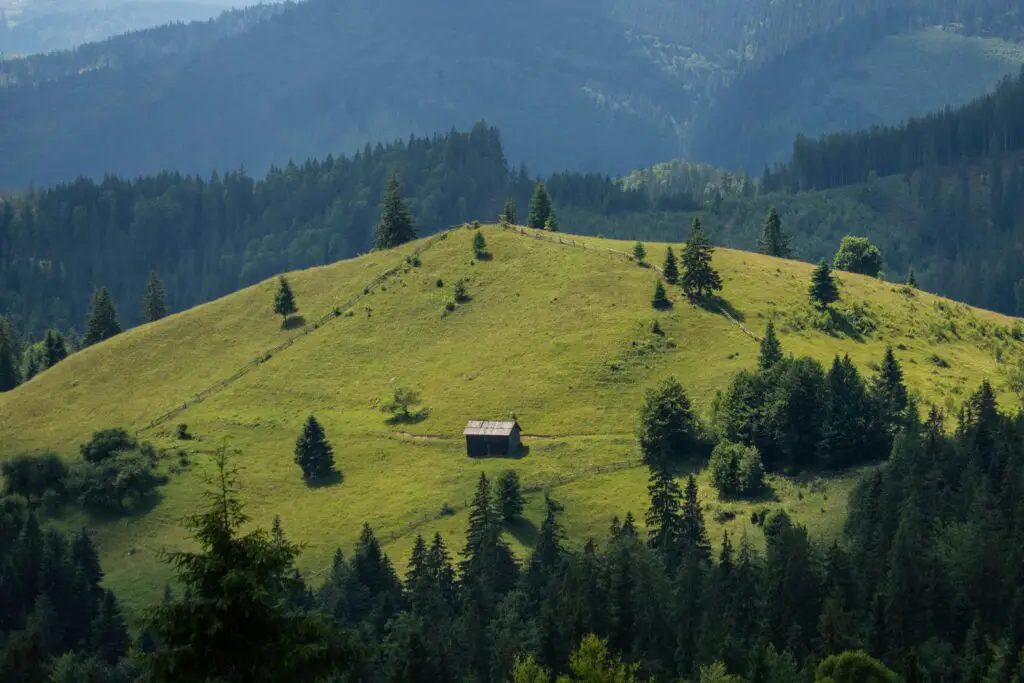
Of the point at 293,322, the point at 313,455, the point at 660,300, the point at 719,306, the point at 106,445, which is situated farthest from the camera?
the point at 293,322

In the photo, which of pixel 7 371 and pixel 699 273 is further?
pixel 7 371

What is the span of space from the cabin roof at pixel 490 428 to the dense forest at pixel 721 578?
8.29m

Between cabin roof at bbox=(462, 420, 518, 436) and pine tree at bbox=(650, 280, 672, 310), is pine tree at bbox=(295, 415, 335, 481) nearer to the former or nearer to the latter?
cabin roof at bbox=(462, 420, 518, 436)

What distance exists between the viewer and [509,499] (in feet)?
402

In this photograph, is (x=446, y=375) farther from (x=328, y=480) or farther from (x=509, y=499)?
(x=509, y=499)

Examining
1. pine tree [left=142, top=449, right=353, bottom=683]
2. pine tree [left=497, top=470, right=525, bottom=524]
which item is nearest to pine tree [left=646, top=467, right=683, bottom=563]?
pine tree [left=497, top=470, right=525, bottom=524]

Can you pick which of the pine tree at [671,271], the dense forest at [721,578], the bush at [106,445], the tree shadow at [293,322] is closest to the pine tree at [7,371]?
the tree shadow at [293,322]

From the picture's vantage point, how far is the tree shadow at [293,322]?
174875 millimetres

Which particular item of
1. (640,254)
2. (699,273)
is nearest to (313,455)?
(699,273)

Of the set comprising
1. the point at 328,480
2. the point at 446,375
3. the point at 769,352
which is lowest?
the point at 328,480

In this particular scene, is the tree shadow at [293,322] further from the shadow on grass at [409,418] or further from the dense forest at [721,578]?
the dense forest at [721,578]

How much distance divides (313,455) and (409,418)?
12.4 m

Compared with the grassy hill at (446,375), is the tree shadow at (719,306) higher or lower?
higher

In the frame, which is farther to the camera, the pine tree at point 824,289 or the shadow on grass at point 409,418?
the pine tree at point 824,289
